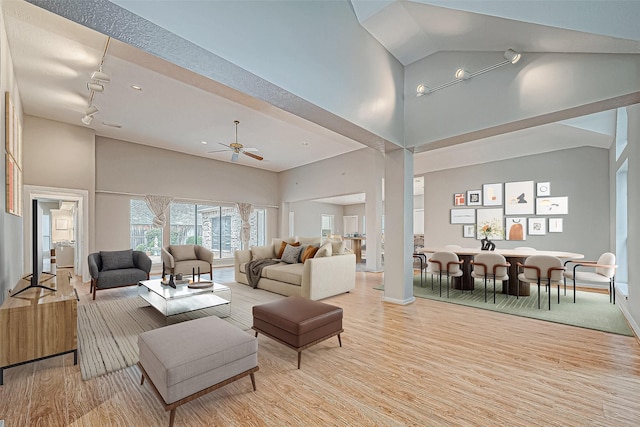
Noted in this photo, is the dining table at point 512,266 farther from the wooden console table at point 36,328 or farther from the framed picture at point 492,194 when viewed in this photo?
the wooden console table at point 36,328

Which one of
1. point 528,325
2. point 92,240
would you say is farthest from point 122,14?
point 92,240

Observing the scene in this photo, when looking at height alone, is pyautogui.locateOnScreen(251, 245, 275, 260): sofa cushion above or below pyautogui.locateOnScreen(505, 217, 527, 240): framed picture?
below

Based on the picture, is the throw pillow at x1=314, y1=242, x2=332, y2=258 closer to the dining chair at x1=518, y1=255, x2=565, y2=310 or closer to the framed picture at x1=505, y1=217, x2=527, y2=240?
the dining chair at x1=518, y1=255, x2=565, y2=310

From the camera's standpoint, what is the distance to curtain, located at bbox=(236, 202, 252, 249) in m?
9.17

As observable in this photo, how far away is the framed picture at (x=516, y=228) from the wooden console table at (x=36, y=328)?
789 cm

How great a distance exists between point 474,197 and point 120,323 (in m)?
7.63

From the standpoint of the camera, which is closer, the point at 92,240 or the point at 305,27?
the point at 305,27

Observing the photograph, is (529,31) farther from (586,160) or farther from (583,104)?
(586,160)

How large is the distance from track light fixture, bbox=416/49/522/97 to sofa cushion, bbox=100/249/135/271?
5818 mm

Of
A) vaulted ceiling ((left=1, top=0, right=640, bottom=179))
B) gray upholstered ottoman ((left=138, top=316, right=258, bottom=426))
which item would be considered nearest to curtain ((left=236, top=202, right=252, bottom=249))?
vaulted ceiling ((left=1, top=0, right=640, bottom=179))

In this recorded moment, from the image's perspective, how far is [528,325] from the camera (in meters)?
3.37

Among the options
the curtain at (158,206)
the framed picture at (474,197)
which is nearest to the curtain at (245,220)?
the curtain at (158,206)

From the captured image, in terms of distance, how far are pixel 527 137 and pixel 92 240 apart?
31.8ft

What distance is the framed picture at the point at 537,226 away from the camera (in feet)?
20.0
